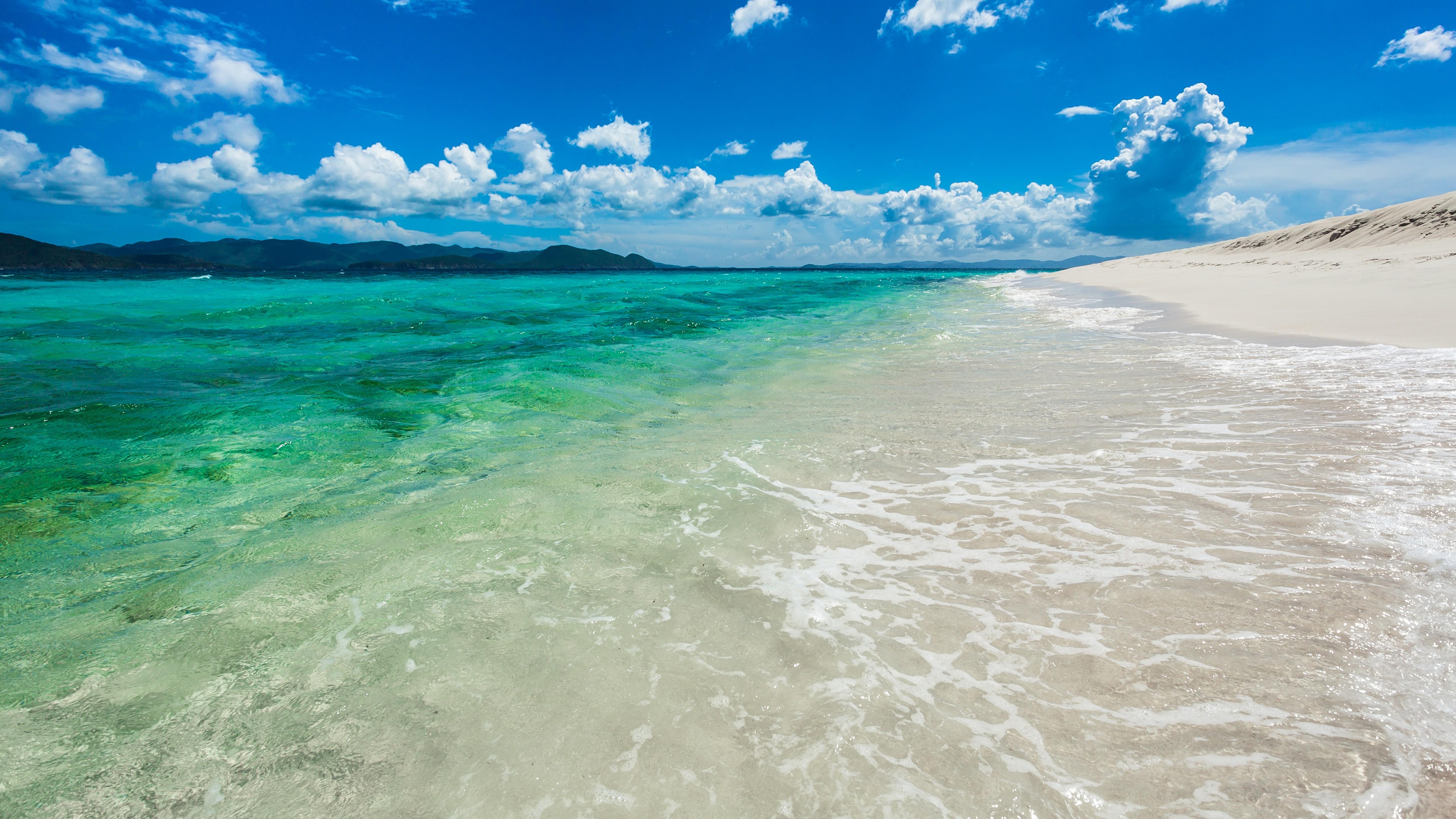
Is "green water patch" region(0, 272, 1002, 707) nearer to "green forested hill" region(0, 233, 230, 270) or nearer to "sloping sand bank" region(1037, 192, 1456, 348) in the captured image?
"sloping sand bank" region(1037, 192, 1456, 348)

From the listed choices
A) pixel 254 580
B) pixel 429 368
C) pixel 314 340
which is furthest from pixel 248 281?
pixel 254 580

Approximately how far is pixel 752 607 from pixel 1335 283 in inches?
798

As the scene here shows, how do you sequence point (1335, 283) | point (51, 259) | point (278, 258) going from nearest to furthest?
1. point (1335, 283)
2. point (51, 259)
3. point (278, 258)

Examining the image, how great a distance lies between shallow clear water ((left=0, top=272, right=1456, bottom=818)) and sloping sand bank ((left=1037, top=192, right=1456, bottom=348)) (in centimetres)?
346

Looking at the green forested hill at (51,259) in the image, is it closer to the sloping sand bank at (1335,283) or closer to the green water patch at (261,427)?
the green water patch at (261,427)

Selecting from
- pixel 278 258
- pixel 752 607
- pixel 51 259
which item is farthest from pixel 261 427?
pixel 278 258

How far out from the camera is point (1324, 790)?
73.3 inches

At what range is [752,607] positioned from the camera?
A: 3.14 m

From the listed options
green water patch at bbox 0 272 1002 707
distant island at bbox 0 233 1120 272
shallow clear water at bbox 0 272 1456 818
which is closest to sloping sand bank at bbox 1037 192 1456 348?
shallow clear water at bbox 0 272 1456 818

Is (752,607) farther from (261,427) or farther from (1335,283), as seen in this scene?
(1335,283)

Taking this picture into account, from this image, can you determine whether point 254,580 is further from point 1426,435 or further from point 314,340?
point 314,340

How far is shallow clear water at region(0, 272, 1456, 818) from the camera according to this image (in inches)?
81.4

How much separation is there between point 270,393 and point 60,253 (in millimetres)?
121056

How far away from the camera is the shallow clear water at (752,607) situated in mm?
2066
